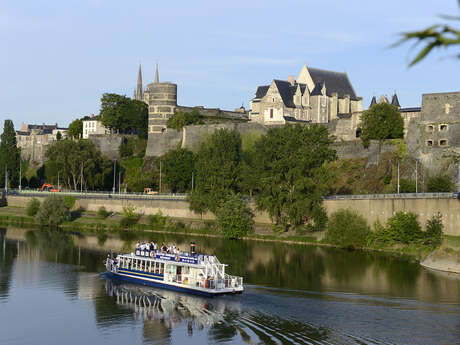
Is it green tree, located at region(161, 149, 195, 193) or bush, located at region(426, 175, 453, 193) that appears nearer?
bush, located at region(426, 175, 453, 193)

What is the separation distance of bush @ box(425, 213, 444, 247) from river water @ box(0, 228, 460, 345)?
506 cm

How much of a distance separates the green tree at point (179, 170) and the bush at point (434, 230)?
41.7 meters

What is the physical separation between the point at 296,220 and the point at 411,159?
2005 cm

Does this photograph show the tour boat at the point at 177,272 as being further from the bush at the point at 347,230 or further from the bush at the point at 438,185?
the bush at the point at 438,185

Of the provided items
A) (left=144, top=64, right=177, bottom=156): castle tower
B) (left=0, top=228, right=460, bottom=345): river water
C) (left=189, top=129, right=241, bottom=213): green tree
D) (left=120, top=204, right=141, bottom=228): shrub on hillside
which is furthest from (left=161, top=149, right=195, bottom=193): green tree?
(left=0, top=228, right=460, bottom=345): river water

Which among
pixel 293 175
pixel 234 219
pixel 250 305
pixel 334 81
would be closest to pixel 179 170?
pixel 234 219

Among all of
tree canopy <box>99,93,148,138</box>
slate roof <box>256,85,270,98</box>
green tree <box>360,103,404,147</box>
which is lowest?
green tree <box>360,103,404,147</box>

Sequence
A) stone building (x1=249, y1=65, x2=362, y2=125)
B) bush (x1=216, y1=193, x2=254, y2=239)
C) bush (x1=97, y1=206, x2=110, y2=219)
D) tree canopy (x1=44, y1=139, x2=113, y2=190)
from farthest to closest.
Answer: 1. stone building (x1=249, y1=65, x2=362, y2=125)
2. tree canopy (x1=44, y1=139, x2=113, y2=190)
3. bush (x1=97, y1=206, x2=110, y2=219)
4. bush (x1=216, y1=193, x2=254, y2=239)

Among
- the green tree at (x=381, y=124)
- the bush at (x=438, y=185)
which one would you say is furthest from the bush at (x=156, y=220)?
the bush at (x=438, y=185)

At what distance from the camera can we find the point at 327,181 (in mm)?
71125

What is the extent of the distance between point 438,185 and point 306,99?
149 feet

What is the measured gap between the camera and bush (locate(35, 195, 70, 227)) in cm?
8500

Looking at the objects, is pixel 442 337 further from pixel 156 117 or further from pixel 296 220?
pixel 156 117

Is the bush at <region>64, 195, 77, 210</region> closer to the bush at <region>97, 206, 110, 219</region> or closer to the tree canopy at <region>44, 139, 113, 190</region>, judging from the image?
the bush at <region>97, 206, 110, 219</region>
